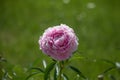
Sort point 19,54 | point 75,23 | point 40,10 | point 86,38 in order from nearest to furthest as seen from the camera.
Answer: point 19,54
point 86,38
point 75,23
point 40,10

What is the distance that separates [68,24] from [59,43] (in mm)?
3583

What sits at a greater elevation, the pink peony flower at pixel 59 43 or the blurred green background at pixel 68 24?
the pink peony flower at pixel 59 43

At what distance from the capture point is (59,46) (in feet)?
7.76

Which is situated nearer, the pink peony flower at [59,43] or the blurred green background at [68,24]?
the pink peony flower at [59,43]

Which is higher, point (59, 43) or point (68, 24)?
point (59, 43)

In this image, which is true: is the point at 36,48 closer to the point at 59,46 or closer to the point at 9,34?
the point at 9,34

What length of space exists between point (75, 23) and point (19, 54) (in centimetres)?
114

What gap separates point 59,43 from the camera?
2355mm

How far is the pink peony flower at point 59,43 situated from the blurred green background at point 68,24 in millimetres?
1945

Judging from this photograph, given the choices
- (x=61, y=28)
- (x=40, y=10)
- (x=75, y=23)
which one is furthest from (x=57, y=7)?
(x=61, y=28)

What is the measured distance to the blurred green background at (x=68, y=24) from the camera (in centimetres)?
499

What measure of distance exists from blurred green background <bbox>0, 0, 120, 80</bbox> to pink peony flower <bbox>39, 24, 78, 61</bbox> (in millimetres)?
1945

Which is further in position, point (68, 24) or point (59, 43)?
point (68, 24)

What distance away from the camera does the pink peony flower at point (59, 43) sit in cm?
236
